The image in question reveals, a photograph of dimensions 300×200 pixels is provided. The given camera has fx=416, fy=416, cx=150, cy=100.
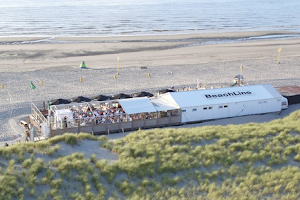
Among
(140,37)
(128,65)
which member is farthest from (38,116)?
(140,37)

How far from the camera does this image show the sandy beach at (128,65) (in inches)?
1116

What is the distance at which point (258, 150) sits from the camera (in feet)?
45.1

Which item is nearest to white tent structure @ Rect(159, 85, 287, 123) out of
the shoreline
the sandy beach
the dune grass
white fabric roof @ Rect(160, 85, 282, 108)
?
white fabric roof @ Rect(160, 85, 282, 108)

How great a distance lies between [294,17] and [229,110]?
70.2 m

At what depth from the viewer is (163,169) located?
12.0 m

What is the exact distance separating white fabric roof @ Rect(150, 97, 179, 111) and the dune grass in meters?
6.50

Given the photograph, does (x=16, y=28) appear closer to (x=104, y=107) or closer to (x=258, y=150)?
(x=104, y=107)

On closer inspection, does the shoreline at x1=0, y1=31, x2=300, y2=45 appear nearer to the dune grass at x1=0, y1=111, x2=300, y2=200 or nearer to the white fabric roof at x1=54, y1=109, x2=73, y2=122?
the white fabric roof at x1=54, y1=109, x2=73, y2=122

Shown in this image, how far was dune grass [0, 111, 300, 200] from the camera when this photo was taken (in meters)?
10.8

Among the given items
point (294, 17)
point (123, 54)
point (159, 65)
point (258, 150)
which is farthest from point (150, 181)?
point (294, 17)

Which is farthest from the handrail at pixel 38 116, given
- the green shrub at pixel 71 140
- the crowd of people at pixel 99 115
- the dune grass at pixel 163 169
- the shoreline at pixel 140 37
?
the shoreline at pixel 140 37

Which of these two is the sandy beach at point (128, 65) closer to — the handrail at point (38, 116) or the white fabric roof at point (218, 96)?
the handrail at point (38, 116)

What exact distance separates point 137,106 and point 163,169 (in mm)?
8984

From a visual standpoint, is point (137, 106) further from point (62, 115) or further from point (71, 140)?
point (71, 140)
